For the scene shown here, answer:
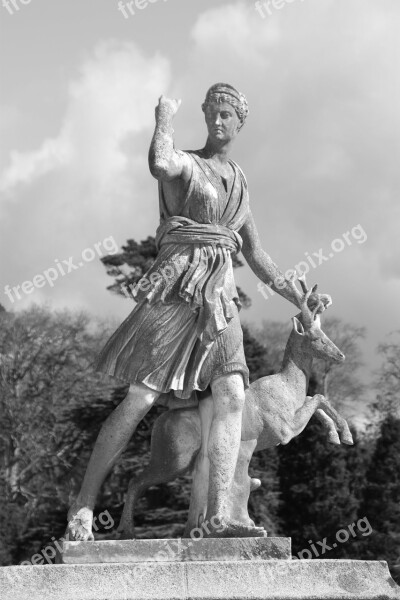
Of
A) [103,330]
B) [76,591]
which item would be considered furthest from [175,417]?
[103,330]

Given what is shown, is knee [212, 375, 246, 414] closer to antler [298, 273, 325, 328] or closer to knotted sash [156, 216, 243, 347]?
knotted sash [156, 216, 243, 347]

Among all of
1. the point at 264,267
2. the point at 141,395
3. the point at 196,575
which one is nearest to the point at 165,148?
the point at 264,267

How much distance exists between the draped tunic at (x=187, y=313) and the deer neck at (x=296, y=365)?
909 mm

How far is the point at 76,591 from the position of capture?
7246mm

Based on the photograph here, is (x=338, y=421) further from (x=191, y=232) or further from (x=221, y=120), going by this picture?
(x=221, y=120)

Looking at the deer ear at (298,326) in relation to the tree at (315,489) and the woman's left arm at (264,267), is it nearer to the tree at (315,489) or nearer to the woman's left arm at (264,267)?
the woman's left arm at (264,267)

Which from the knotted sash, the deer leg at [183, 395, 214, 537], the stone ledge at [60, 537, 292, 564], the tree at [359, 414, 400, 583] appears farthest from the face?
Answer: the tree at [359, 414, 400, 583]

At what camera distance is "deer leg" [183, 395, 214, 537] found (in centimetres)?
855

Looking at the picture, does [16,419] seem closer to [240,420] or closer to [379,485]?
[379,485]

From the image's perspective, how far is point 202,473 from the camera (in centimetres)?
859

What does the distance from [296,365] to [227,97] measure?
2340mm

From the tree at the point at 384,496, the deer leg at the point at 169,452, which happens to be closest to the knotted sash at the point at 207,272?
the deer leg at the point at 169,452

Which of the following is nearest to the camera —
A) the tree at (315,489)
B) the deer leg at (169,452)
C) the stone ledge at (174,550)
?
the stone ledge at (174,550)

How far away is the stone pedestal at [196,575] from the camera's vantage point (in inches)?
285
